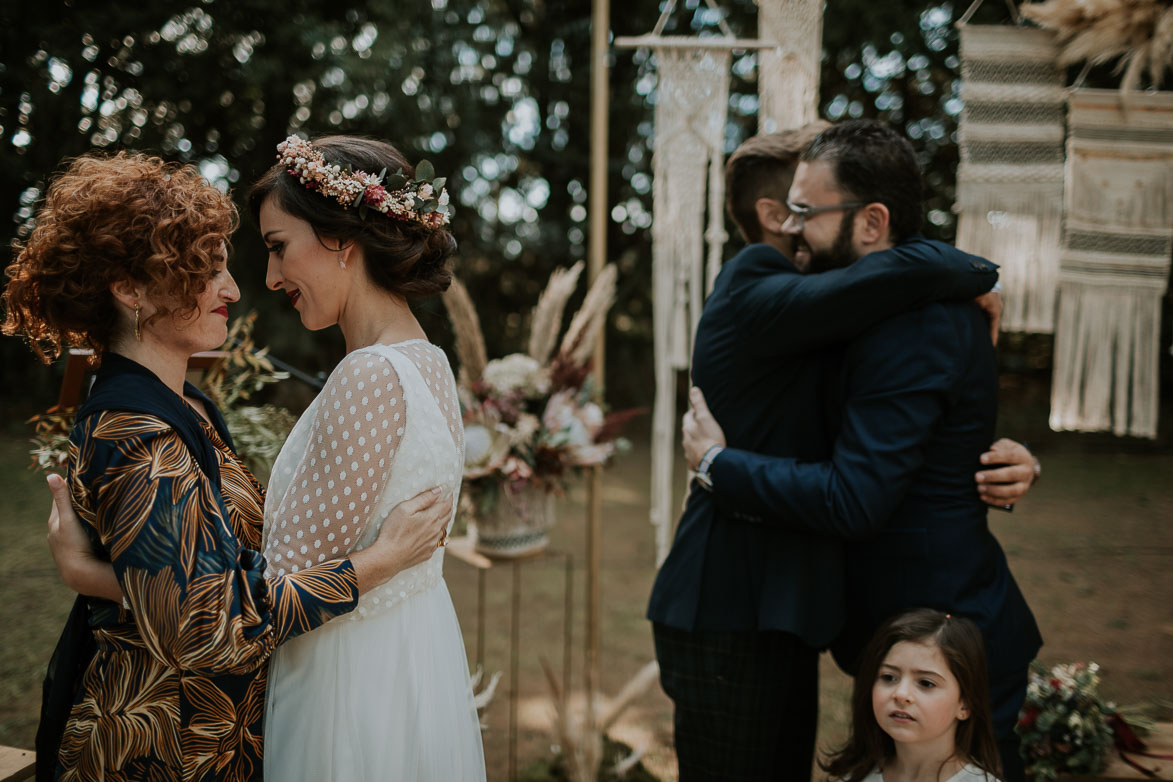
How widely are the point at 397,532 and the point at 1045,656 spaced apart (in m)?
4.19

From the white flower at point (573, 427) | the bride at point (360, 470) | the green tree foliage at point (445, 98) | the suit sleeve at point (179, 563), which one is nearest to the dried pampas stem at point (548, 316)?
the white flower at point (573, 427)

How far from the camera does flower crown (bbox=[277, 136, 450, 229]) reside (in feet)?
4.74

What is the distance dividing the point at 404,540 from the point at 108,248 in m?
0.65

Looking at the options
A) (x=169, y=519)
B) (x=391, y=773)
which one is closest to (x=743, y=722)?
(x=391, y=773)

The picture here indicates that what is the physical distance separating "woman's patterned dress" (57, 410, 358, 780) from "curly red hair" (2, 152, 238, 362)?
0.21 meters

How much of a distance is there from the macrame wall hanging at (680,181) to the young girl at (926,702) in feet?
3.42

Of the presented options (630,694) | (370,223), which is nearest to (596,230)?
(370,223)

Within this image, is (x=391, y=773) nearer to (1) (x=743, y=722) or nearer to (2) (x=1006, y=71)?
(1) (x=743, y=722)

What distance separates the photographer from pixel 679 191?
283 centimetres

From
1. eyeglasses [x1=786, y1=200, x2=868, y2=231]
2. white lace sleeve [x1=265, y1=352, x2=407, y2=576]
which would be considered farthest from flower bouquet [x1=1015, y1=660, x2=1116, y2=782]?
white lace sleeve [x1=265, y1=352, x2=407, y2=576]

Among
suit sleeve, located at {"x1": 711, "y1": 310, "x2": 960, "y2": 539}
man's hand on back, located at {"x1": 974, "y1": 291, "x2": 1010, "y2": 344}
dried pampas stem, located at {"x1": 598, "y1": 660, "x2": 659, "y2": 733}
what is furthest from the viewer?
dried pampas stem, located at {"x1": 598, "y1": 660, "x2": 659, "y2": 733}

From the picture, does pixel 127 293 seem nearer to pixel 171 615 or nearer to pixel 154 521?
pixel 154 521

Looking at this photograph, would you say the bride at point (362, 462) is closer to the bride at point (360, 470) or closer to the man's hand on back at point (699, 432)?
the bride at point (360, 470)

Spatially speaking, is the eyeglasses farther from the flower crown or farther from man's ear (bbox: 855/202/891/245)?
the flower crown
